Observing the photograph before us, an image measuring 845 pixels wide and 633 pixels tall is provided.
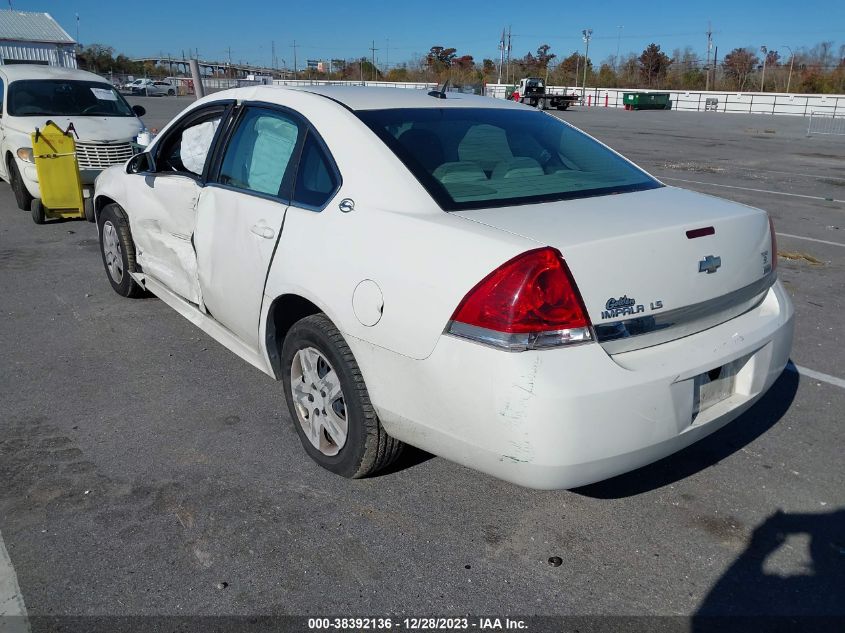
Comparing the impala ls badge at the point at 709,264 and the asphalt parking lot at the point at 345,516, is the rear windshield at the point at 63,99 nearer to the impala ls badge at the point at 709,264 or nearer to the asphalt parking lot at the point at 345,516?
the asphalt parking lot at the point at 345,516

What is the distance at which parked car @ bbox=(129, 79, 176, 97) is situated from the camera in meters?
62.0

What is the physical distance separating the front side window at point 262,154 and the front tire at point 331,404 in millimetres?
704

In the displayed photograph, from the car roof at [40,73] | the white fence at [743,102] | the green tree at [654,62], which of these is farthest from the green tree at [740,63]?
the car roof at [40,73]

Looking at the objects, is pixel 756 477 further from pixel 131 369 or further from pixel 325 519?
pixel 131 369

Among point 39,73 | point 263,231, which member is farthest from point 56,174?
point 263,231

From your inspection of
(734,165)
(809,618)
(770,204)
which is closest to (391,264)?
(809,618)

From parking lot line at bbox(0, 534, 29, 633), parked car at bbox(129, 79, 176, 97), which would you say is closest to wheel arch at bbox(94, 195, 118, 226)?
parking lot line at bbox(0, 534, 29, 633)

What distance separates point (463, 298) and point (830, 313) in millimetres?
4466

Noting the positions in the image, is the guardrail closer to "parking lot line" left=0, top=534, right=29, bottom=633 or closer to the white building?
"parking lot line" left=0, top=534, right=29, bottom=633

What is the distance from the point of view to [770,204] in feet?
35.6

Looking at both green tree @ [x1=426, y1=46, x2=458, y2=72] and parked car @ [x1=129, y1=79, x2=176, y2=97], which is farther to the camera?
green tree @ [x1=426, y1=46, x2=458, y2=72]

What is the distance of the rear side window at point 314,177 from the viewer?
10.2 feet

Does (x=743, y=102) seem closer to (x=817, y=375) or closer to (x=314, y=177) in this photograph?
(x=817, y=375)

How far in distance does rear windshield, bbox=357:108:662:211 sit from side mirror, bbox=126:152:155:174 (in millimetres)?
Result: 2069
